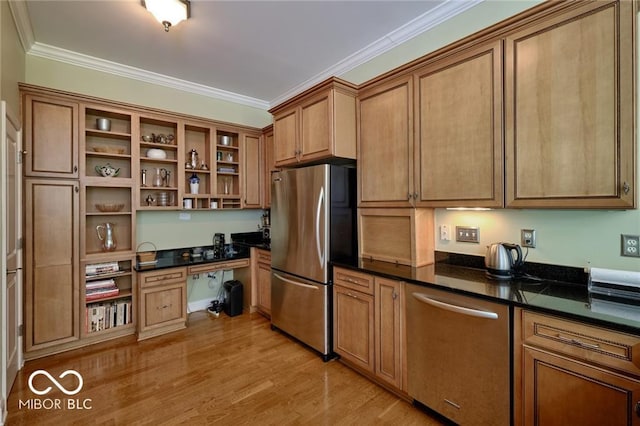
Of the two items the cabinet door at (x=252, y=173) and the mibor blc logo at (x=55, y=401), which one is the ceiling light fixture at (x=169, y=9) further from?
the mibor blc logo at (x=55, y=401)

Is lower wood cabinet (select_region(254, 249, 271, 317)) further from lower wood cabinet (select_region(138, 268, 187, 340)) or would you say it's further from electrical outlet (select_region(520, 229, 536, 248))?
electrical outlet (select_region(520, 229, 536, 248))

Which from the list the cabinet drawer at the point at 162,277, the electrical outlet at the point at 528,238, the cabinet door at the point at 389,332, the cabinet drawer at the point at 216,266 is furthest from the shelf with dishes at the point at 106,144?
the electrical outlet at the point at 528,238

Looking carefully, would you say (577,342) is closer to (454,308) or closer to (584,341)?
(584,341)

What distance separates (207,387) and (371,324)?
1.35 m

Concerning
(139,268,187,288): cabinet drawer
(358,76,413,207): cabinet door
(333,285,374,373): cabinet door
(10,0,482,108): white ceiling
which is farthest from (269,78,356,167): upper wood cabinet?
(139,268,187,288): cabinet drawer

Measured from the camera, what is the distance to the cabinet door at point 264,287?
3512 mm

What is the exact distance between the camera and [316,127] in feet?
8.85

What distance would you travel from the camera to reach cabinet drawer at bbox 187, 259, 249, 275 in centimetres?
330

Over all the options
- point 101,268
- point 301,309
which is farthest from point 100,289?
point 301,309

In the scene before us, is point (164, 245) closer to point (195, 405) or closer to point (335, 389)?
point (195, 405)

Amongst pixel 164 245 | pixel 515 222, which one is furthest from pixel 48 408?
pixel 515 222

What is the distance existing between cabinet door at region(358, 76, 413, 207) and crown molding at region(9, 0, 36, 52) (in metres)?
2.74

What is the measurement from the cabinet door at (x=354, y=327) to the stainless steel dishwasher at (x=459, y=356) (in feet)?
1.15

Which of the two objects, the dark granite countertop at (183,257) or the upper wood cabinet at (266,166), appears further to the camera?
the upper wood cabinet at (266,166)
